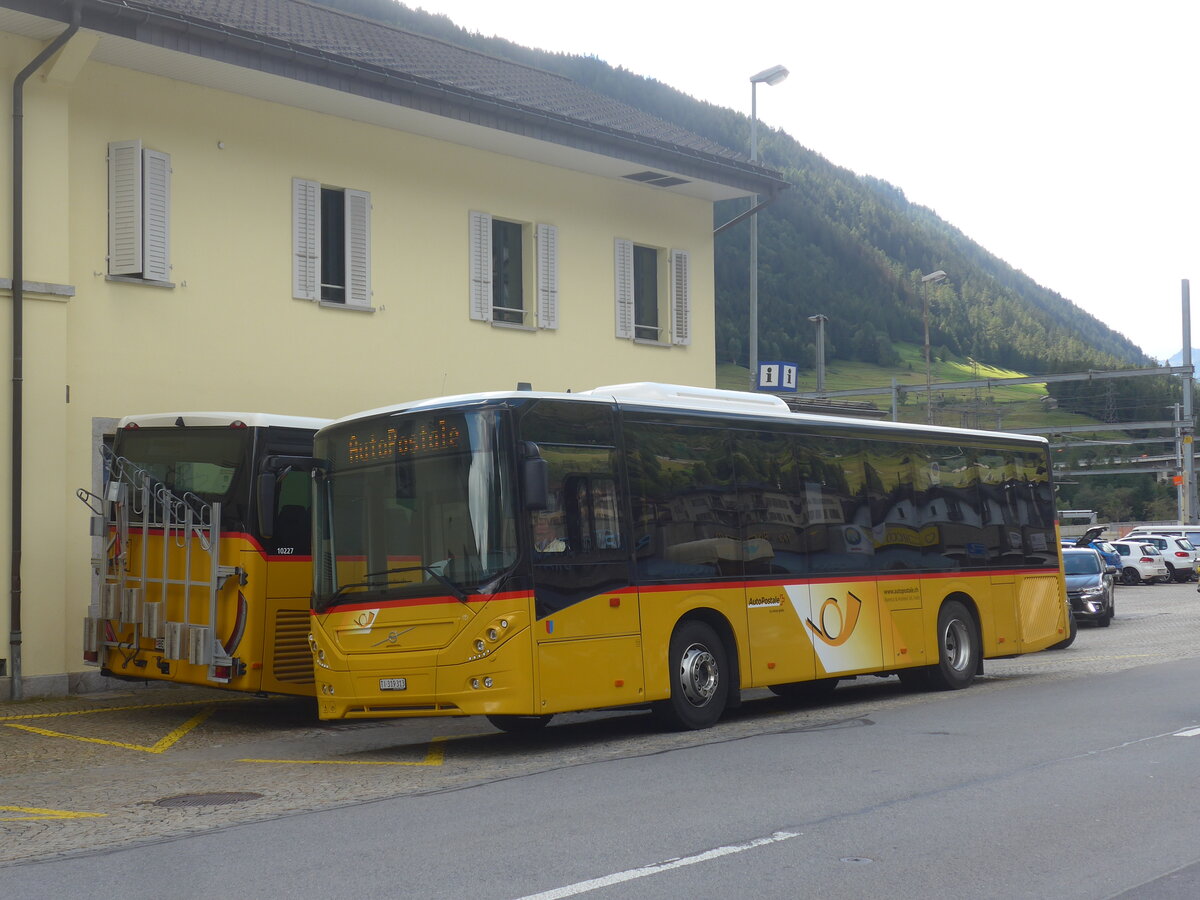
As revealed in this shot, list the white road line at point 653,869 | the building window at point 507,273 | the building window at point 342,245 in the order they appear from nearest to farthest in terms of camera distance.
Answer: the white road line at point 653,869, the building window at point 342,245, the building window at point 507,273

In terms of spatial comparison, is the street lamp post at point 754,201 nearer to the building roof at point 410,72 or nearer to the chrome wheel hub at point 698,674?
the building roof at point 410,72

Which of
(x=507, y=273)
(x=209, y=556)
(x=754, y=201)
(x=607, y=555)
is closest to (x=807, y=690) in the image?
(x=607, y=555)

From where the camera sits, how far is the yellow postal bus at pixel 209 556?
1315cm

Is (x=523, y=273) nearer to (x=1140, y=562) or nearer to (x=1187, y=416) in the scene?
(x=1140, y=562)

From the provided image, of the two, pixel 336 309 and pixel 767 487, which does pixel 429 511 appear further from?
pixel 336 309

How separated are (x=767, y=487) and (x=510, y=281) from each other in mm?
9501

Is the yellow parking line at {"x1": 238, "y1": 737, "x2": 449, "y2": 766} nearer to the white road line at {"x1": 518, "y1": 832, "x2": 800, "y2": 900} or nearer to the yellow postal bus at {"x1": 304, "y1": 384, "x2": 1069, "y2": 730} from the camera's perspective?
the yellow postal bus at {"x1": 304, "y1": 384, "x2": 1069, "y2": 730}

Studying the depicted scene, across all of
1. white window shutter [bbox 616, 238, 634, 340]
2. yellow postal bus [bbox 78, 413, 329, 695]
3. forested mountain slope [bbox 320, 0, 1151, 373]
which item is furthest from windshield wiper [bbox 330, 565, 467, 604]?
forested mountain slope [bbox 320, 0, 1151, 373]

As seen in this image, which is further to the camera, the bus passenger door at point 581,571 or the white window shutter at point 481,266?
the white window shutter at point 481,266

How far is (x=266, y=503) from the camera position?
1316 cm

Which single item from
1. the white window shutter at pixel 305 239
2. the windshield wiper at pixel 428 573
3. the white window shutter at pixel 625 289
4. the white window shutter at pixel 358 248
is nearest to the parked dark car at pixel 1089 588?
the white window shutter at pixel 625 289

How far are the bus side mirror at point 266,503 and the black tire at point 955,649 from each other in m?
7.59

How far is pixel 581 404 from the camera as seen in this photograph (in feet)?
39.3

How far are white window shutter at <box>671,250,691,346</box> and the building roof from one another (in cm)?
126
